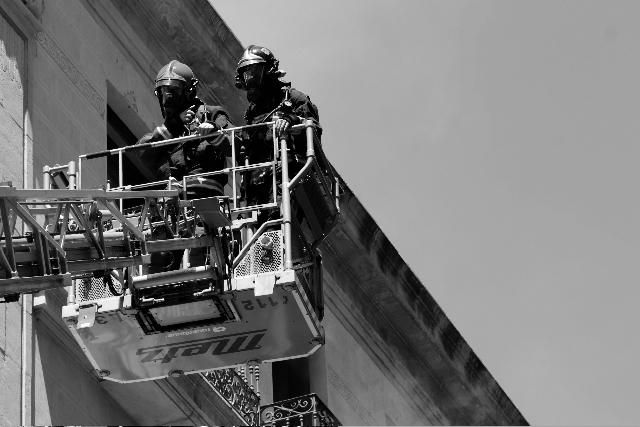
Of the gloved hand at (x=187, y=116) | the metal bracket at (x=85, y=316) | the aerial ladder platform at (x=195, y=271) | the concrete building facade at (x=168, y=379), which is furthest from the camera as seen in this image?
the concrete building facade at (x=168, y=379)

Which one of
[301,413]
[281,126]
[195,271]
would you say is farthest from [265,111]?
[301,413]

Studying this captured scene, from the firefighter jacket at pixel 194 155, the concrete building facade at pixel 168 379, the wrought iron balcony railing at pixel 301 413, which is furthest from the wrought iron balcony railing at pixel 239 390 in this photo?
the firefighter jacket at pixel 194 155

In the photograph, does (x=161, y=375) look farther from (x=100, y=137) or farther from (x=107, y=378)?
(x=100, y=137)

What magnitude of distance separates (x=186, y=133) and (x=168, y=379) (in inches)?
149

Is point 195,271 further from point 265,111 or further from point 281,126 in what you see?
point 265,111

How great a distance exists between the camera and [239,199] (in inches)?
1009

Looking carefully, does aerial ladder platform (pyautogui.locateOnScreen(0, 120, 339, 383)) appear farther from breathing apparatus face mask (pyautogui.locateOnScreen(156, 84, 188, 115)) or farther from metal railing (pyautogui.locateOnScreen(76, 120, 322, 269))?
breathing apparatus face mask (pyautogui.locateOnScreen(156, 84, 188, 115))

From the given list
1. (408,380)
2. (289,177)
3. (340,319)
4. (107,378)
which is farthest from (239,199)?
(408,380)

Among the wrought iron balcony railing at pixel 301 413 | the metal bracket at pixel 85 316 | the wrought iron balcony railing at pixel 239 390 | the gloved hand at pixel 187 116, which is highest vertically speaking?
the gloved hand at pixel 187 116

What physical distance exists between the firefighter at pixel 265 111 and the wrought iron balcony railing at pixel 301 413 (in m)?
6.64

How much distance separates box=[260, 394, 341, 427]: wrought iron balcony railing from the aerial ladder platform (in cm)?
600

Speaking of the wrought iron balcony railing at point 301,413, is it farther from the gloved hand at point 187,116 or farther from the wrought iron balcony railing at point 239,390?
the gloved hand at point 187,116

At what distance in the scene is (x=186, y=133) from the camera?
25750 millimetres

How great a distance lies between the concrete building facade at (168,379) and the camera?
2614 cm
